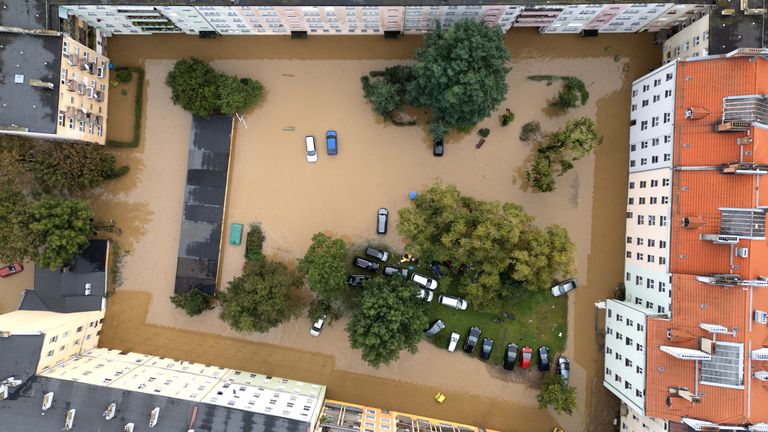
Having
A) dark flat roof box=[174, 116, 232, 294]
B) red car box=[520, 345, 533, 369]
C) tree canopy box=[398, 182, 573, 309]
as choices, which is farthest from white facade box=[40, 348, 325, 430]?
red car box=[520, 345, 533, 369]

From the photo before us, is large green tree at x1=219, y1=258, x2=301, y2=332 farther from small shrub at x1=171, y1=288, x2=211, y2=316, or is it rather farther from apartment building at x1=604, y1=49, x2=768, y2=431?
apartment building at x1=604, y1=49, x2=768, y2=431

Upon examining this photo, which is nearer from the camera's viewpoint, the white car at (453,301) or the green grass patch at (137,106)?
the white car at (453,301)

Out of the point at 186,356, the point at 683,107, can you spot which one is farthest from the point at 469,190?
the point at 186,356

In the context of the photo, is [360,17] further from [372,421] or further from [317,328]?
[372,421]

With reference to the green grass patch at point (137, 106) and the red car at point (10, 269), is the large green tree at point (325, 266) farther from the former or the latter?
the red car at point (10, 269)

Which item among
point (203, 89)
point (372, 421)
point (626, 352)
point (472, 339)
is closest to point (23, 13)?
point (203, 89)

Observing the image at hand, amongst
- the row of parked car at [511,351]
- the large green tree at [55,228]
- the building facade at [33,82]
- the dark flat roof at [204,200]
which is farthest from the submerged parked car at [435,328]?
the building facade at [33,82]
